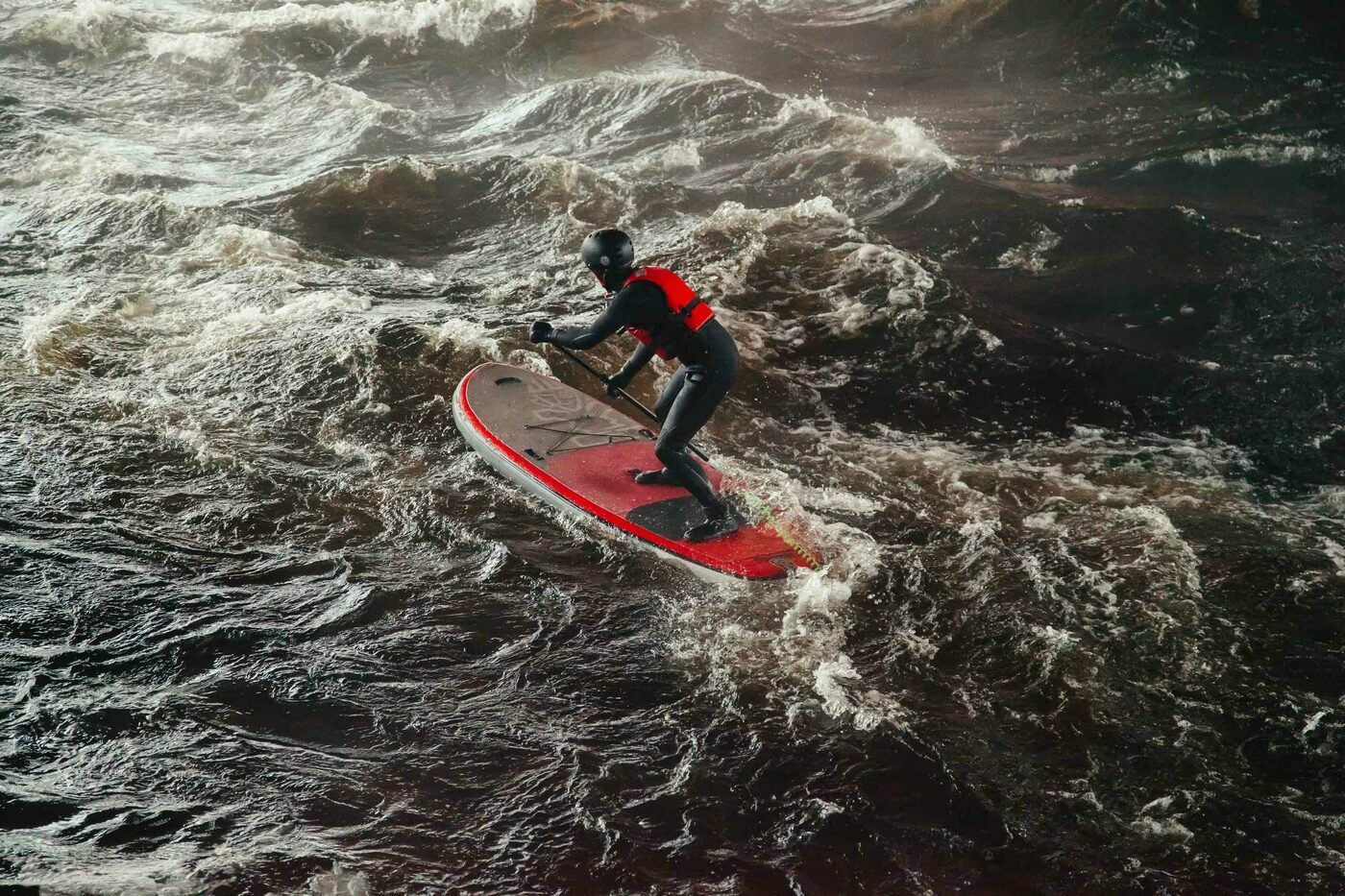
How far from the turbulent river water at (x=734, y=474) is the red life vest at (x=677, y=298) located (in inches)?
59.2

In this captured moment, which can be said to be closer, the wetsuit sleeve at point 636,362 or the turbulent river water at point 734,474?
the turbulent river water at point 734,474

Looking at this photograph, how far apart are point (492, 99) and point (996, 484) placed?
11.2 metres

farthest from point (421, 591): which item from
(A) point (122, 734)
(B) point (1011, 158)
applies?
(B) point (1011, 158)

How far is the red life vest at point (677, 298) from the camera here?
575 centimetres

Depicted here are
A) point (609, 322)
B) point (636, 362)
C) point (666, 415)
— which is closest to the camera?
point (609, 322)

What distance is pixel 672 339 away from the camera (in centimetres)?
593

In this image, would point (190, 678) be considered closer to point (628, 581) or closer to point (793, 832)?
point (628, 581)

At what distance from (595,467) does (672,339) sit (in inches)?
52.2

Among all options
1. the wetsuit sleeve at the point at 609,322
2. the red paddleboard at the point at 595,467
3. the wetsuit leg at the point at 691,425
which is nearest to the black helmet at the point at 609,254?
the wetsuit sleeve at the point at 609,322

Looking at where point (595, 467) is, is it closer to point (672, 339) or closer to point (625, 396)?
point (625, 396)

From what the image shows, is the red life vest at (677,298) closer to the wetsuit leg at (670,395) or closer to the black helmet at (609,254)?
the black helmet at (609,254)

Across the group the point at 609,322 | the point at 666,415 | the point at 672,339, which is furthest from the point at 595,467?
the point at 609,322

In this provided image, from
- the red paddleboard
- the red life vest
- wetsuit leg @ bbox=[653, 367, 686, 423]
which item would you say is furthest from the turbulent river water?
the red life vest

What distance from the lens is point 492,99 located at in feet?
51.6
